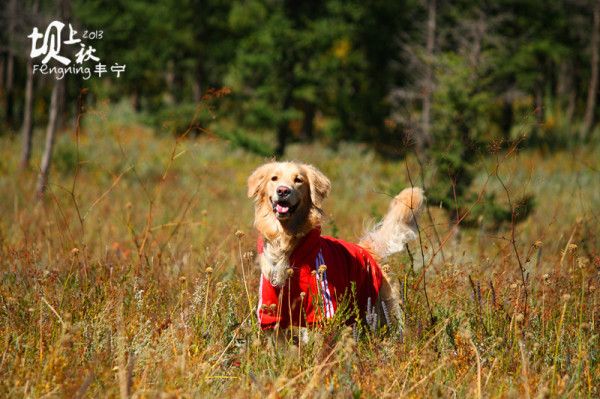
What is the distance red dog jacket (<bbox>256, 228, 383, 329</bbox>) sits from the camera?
3.20 m

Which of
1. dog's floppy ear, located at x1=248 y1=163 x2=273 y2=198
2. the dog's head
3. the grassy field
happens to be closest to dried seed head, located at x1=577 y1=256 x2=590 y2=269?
the grassy field

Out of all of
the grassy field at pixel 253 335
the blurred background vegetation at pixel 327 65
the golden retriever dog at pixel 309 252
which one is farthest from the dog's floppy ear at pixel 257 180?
the blurred background vegetation at pixel 327 65

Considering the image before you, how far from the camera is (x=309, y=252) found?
3494mm

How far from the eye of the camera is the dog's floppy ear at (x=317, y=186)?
3824 millimetres

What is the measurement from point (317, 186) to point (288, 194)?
1.02 feet

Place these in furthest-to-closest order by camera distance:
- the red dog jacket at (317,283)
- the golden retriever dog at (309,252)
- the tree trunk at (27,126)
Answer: the tree trunk at (27,126) → the golden retriever dog at (309,252) → the red dog jacket at (317,283)

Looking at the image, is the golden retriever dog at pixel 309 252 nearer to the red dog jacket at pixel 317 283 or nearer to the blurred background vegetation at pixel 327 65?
the red dog jacket at pixel 317 283

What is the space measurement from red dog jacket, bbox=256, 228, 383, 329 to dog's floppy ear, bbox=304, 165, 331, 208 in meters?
0.29

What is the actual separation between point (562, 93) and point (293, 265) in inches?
1073

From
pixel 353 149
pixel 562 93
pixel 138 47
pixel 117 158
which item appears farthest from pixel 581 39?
pixel 117 158

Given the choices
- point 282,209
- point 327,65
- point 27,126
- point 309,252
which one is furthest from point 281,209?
point 327,65

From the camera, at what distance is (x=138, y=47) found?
2019 centimetres

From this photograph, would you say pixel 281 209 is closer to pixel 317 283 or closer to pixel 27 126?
pixel 317 283

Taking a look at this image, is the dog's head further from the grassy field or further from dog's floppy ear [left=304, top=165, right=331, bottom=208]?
the grassy field
